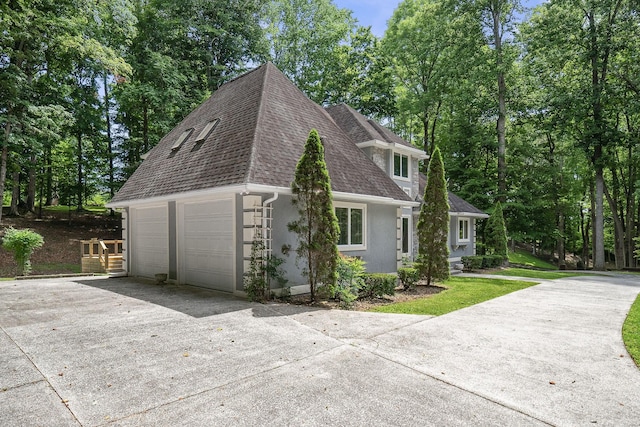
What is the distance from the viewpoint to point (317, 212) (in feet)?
26.6

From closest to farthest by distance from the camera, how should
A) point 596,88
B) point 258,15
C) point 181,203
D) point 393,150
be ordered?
point 181,203 → point 393,150 → point 596,88 → point 258,15

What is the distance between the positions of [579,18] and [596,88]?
15.2 ft

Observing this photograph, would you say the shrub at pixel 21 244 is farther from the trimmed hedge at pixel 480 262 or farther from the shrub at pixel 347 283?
the trimmed hedge at pixel 480 262

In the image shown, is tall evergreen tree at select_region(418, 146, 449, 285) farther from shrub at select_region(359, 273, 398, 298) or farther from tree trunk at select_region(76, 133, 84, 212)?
tree trunk at select_region(76, 133, 84, 212)

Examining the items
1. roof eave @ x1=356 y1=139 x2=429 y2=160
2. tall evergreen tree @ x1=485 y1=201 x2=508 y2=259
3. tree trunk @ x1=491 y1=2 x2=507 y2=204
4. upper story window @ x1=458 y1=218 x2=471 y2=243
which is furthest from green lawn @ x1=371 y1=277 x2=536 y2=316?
tree trunk @ x1=491 y1=2 x2=507 y2=204

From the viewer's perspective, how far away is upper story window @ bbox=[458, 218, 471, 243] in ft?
69.8

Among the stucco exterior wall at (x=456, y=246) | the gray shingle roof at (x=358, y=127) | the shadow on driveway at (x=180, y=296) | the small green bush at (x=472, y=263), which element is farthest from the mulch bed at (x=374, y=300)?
the stucco exterior wall at (x=456, y=246)

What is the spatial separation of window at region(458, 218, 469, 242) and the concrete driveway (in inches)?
550

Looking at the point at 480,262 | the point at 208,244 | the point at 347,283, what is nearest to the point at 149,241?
the point at 208,244

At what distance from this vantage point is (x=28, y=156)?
21.2m

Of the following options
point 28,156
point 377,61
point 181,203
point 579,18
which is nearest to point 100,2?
point 28,156

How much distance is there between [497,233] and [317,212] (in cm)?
1692

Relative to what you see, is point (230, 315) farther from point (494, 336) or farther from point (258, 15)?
point (258, 15)

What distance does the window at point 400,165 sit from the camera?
17.6m
